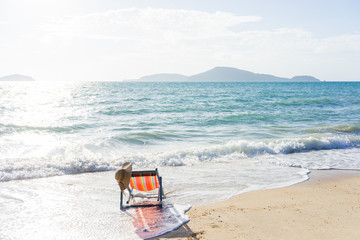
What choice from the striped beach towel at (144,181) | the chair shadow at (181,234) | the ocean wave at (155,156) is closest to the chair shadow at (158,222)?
the chair shadow at (181,234)

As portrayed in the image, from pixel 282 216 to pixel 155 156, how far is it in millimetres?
5523

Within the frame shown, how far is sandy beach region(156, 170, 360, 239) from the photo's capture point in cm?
443

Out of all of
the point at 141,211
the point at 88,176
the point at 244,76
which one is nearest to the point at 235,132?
the point at 88,176

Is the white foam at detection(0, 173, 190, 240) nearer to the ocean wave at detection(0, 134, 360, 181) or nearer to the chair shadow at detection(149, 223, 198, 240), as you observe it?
the chair shadow at detection(149, 223, 198, 240)

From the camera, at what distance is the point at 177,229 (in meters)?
4.77

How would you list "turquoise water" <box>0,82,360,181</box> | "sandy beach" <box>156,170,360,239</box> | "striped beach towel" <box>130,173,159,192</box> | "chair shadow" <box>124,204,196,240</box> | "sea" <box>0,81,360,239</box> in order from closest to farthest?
"sandy beach" <box>156,170,360,239</box>
"chair shadow" <box>124,204,196,240</box>
"sea" <box>0,81,360,239</box>
"striped beach towel" <box>130,173,159,192</box>
"turquoise water" <box>0,82,360,181</box>

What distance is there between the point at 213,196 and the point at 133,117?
13991 millimetres

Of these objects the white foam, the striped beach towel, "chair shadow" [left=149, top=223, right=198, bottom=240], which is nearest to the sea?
the white foam

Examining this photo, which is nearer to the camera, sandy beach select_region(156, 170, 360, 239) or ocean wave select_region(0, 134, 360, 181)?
sandy beach select_region(156, 170, 360, 239)

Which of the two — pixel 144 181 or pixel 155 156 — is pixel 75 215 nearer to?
pixel 144 181

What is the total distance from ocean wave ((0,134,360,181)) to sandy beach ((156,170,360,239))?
3.18 metres

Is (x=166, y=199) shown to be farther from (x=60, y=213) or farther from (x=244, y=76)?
(x=244, y=76)

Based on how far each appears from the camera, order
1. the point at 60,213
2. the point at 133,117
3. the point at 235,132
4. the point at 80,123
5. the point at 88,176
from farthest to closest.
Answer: the point at 133,117, the point at 80,123, the point at 235,132, the point at 88,176, the point at 60,213

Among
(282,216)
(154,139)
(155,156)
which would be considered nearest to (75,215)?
(282,216)
